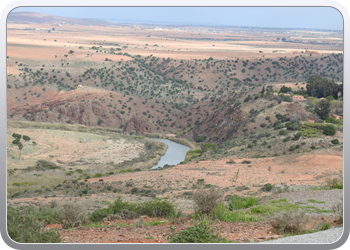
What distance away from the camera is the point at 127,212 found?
1286 cm

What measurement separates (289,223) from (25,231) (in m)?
5.97

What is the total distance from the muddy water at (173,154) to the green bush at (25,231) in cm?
3270

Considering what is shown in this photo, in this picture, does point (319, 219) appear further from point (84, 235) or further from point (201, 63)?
point (201, 63)

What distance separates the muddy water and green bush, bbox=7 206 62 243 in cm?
3270

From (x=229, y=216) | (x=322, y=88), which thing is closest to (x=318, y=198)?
(x=229, y=216)

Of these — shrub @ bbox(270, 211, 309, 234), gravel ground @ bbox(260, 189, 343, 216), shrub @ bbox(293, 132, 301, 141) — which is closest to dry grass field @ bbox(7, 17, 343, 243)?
shrub @ bbox(270, 211, 309, 234)

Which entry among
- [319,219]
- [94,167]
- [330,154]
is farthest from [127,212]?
[94,167]

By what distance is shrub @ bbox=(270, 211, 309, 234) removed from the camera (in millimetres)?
9055

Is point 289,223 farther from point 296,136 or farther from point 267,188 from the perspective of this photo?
point 296,136

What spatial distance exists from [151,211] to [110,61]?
8174 cm

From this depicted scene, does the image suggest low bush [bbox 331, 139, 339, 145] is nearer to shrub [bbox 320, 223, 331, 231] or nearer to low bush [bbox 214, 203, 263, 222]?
low bush [bbox 214, 203, 263, 222]

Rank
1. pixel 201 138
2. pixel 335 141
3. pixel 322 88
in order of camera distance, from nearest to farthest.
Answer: pixel 335 141 < pixel 322 88 < pixel 201 138

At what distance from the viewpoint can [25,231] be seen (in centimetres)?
785
